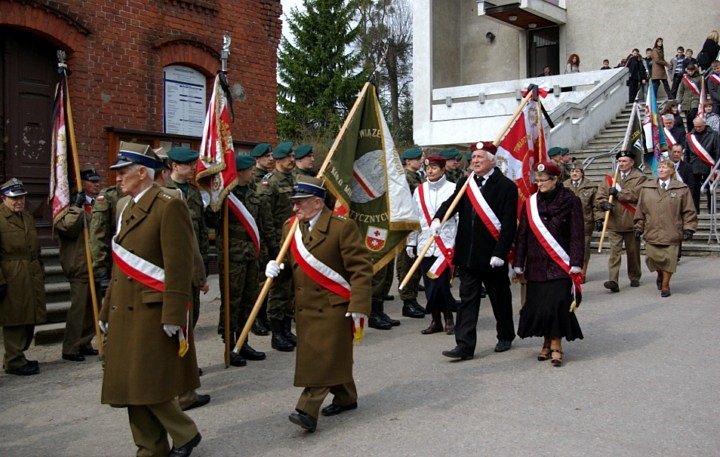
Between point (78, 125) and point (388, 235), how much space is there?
5.94m

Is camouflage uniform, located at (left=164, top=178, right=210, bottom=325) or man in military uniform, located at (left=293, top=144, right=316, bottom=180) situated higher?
man in military uniform, located at (left=293, top=144, right=316, bottom=180)

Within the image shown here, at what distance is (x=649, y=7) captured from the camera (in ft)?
85.8

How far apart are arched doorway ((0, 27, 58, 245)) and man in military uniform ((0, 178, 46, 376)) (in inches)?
131

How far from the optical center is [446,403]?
6039 mm

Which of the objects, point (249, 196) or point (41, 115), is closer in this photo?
point (249, 196)

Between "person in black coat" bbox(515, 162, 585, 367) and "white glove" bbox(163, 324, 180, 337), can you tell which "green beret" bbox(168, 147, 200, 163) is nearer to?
"white glove" bbox(163, 324, 180, 337)

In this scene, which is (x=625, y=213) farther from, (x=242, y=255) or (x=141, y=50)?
(x=141, y=50)

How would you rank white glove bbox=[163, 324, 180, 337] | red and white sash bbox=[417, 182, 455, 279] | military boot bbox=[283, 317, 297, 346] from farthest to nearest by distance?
military boot bbox=[283, 317, 297, 346]
red and white sash bbox=[417, 182, 455, 279]
white glove bbox=[163, 324, 180, 337]

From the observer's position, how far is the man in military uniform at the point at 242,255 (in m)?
7.50

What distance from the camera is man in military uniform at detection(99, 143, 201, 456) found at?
4.62 metres

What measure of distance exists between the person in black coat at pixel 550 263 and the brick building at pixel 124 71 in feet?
23.2

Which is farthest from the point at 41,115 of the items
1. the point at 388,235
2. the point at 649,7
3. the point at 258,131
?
the point at 649,7

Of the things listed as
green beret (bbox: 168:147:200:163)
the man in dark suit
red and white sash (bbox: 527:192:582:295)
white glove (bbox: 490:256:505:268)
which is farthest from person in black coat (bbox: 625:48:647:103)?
green beret (bbox: 168:147:200:163)

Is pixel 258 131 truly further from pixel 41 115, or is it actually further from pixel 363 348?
pixel 363 348
